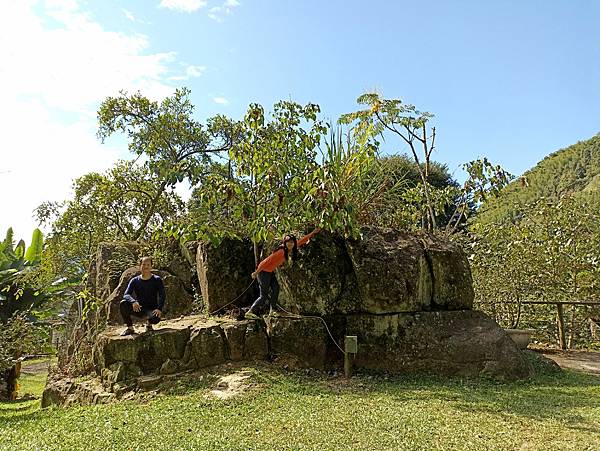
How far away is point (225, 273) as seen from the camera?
8.46 meters

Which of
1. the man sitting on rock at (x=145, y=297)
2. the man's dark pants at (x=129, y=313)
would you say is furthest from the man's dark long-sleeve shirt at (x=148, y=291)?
the man's dark pants at (x=129, y=313)

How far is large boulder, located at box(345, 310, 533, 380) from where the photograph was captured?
7.23 m

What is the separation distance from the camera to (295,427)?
469 centimetres

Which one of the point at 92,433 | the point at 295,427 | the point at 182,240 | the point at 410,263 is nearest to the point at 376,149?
the point at 410,263

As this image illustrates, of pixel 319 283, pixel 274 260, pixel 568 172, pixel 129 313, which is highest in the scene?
pixel 568 172

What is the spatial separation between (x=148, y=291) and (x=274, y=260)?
6.09 ft

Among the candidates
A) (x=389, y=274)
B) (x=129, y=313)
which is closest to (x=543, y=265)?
(x=389, y=274)

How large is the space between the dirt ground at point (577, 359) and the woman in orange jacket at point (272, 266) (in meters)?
5.02

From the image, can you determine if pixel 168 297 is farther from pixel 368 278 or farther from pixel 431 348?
pixel 431 348

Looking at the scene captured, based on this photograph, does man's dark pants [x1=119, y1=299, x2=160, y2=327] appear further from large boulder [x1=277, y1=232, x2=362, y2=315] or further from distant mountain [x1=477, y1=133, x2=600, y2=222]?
distant mountain [x1=477, y1=133, x2=600, y2=222]

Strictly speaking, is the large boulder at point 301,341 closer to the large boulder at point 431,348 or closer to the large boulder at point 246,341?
the large boulder at point 246,341

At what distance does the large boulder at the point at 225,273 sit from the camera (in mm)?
8352

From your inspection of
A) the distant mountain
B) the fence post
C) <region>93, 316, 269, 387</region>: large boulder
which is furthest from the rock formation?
the distant mountain

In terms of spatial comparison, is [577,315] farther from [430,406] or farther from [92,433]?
[92,433]
